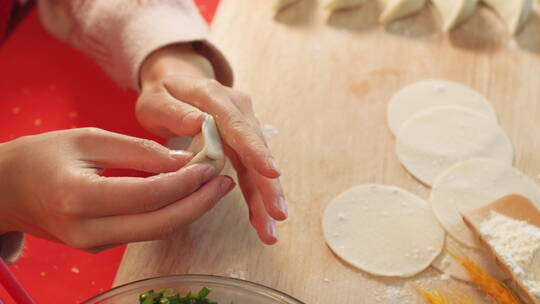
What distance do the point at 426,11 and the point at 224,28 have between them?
0.54 meters

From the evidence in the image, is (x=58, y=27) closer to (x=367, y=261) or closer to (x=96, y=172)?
(x=96, y=172)

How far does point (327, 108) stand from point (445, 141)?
0.27m

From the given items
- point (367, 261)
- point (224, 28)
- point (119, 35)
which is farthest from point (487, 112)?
point (119, 35)

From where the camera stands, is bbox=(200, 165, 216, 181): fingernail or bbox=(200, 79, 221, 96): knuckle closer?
bbox=(200, 165, 216, 181): fingernail

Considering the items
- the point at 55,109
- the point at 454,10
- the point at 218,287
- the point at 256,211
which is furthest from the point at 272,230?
the point at 454,10

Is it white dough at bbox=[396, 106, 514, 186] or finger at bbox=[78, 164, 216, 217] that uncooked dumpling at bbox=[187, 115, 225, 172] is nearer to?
finger at bbox=[78, 164, 216, 217]

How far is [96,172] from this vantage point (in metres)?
0.98

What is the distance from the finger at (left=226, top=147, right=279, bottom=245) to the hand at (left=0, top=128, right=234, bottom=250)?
0.33ft

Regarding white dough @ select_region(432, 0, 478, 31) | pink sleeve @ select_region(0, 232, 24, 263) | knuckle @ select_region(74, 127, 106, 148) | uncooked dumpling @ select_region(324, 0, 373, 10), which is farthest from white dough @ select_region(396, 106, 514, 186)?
pink sleeve @ select_region(0, 232, 24, 263)

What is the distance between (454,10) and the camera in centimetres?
157

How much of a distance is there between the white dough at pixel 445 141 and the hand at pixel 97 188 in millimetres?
477

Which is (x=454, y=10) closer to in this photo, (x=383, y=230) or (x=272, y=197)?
(x=383, y=230)

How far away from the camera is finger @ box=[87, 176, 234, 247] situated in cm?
A: 94

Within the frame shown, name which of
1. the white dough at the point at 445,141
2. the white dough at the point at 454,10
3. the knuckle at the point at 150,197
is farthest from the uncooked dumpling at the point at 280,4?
the knuckle at the point at 150,197
